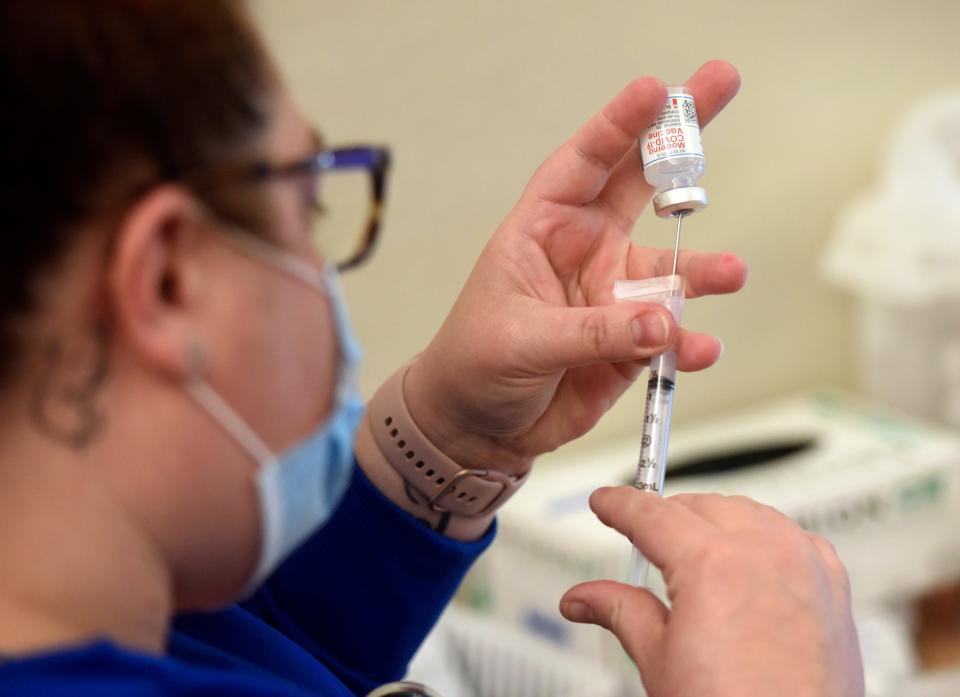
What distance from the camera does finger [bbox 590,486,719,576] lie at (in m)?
0.76

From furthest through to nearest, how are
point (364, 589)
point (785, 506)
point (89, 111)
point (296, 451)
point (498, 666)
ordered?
1. point (785, 506)
2. point (498, 666)
3. point (364, 589)
4. point (296, 451)
5. point (89, 111)

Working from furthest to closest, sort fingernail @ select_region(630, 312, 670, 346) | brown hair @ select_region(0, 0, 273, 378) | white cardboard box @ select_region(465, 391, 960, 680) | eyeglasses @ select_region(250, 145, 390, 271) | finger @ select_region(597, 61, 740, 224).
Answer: white cardboard box @ select_region(465, 391, 960, 680), finger @ select_region(597, 61, 740, 224), fingernail @ select_region(630, 312, 670, 346), eyeglasses @ select_region(250, 145, 390, 271), brown hair @ select_region(0, 0, 273, 378)

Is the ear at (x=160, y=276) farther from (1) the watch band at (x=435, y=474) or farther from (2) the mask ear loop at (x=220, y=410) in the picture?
(1) the watch band at (x=435, y=474)

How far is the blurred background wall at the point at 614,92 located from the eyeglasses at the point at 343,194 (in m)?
0.94

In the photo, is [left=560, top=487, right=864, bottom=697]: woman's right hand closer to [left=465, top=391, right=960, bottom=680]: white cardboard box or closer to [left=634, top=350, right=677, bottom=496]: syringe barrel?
[left=634, top=350, right=677, bottom=496]: syringe barrel

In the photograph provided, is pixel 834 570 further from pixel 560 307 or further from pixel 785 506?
pixel 785 506

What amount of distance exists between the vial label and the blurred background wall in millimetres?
808

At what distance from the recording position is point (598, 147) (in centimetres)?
98

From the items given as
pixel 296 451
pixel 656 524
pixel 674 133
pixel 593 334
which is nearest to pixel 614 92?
pixel 674 133

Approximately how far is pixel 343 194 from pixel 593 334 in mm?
280

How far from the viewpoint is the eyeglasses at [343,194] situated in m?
0.65

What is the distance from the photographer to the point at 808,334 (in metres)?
2.61

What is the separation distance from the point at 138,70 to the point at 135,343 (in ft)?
0.47

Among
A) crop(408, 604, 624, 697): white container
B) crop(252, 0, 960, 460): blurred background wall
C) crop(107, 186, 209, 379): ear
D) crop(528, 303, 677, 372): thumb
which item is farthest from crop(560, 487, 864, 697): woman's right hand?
crop(252, 0, 960, 460): blurred background wall
